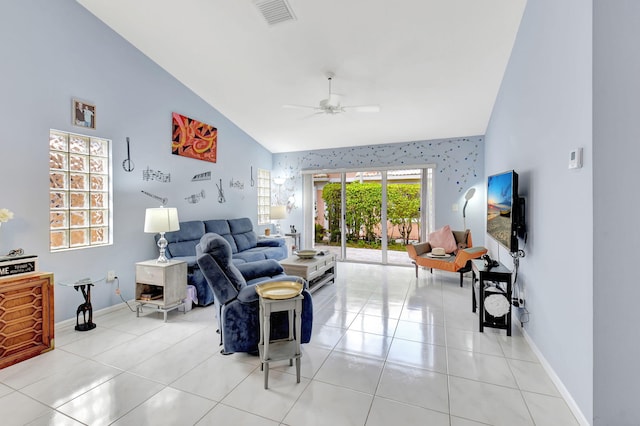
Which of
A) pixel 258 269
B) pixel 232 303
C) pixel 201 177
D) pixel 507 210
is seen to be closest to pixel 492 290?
pixel 507 210

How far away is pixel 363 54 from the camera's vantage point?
11.4ft

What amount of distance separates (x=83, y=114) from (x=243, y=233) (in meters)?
3.00

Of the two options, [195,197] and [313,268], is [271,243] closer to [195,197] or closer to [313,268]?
[195,197]

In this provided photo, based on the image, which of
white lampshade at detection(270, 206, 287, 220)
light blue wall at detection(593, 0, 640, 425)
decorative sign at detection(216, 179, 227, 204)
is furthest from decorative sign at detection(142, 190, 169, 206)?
light blue wall at detection(593, 0, 640, 425)

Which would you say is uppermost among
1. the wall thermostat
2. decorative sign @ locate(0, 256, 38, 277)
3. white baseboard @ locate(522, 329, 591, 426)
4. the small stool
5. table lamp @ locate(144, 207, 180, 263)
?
the wall thermostat

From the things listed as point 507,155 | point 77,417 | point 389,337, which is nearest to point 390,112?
point 507,155

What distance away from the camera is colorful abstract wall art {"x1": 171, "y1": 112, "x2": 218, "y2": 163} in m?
4.40

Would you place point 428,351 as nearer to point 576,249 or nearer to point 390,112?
point 576,249

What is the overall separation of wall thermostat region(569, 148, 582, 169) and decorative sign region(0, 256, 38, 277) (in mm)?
4172

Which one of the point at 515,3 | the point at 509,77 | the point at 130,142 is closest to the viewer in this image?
the point at 515,3

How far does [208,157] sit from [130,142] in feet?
4.68

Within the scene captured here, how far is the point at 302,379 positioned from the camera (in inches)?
84.1

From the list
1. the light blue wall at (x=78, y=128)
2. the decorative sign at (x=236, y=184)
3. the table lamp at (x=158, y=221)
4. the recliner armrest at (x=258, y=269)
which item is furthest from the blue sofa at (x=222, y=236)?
the decorative sign at (x=236, y=184)

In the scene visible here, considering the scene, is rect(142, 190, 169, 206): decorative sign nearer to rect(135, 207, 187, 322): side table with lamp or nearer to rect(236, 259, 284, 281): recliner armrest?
rect(135, 207, 187, 322): side table with lamp
